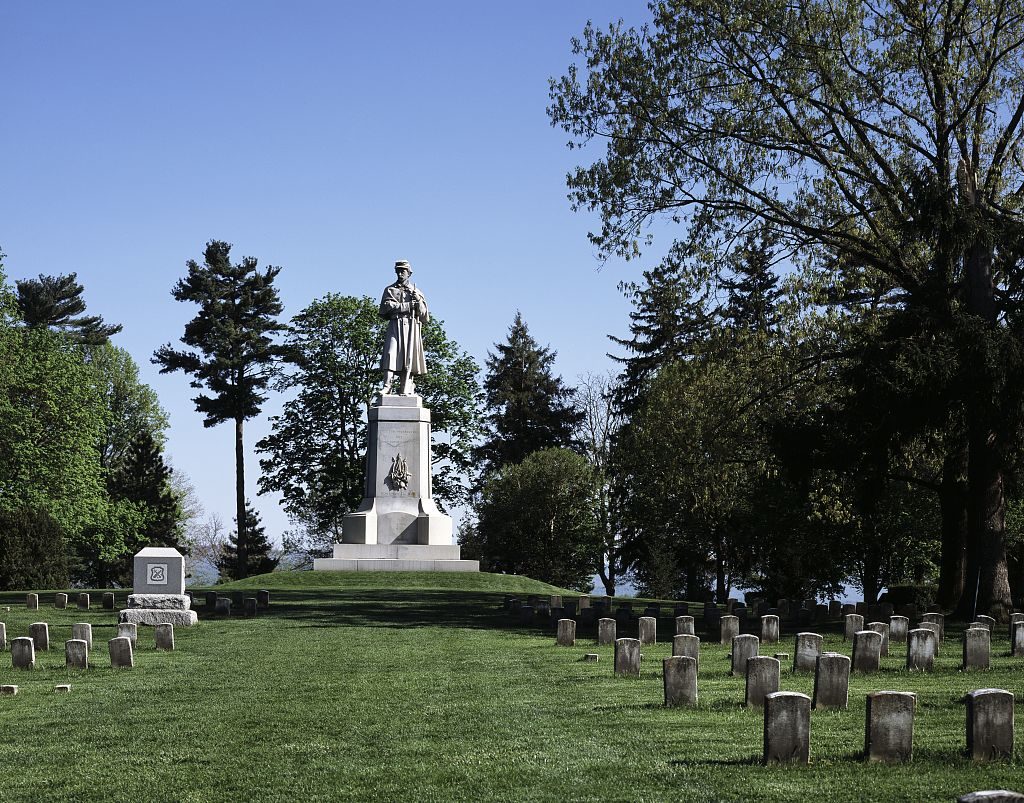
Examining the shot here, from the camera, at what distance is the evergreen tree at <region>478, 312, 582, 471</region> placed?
70.7 meters

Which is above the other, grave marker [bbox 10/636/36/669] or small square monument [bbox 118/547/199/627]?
small square monument [bbox 118/547/199/627]

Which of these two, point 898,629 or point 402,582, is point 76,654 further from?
point 402,582

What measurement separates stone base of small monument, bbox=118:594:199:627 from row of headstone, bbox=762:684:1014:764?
1674 centimetres

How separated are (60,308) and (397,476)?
31220 mm

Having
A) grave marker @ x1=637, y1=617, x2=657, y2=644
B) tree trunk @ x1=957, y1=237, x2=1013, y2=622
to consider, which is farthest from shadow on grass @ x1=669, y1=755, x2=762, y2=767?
tree trunk @ x1=957, y1=237, x2=1013, y2=622

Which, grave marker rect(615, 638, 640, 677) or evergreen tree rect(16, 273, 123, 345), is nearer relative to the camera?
grave marker rect(615, 638, 640, 677)

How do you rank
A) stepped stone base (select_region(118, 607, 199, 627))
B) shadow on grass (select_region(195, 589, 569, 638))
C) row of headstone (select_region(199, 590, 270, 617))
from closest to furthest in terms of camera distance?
stepped stone base (select_region(118, 607, 199, 627)) < shadow on grass (select_region(195, 589, 569, 638)) < row of headstone (select_region(199, 590, 270, 617))

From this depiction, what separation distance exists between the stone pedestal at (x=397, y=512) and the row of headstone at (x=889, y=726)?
31578 mm

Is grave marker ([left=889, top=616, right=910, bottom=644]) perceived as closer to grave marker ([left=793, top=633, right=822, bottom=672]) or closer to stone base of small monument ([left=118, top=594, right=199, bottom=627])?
grave marker ([left=793, top=633, right=822, bottom=672])

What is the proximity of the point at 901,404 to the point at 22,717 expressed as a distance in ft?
55.1

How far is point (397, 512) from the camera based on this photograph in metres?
42.1

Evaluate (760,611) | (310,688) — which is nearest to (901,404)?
(760,611)

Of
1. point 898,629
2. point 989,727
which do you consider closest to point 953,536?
point 898,629

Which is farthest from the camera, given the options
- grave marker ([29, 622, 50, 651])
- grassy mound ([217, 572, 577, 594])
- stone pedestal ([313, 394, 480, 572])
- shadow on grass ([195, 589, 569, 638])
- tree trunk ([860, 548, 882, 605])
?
tree trunk ([860, 548, 882, 605])
